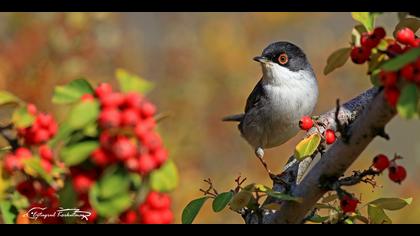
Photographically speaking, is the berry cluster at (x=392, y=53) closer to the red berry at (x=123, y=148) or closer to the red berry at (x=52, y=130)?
the red berry at (x=123, y=148)

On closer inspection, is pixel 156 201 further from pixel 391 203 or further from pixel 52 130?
pixel 391 203

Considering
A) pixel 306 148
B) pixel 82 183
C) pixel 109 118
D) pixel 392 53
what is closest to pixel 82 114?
pixel 109 118

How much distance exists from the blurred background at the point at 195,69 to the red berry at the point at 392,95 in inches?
125

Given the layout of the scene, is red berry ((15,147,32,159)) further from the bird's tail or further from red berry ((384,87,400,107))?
the bird's tail

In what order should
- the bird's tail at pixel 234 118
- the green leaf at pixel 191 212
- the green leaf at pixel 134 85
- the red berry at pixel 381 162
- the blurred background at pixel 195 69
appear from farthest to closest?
the bird's tail at pixel 234 118 < the blurred background at pixel 195 69 < the green leaf at pixel 191 212 < the red berry at pixel 381 162 < the green leaf at pixel 134 85

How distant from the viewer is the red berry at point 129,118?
147 centimetres

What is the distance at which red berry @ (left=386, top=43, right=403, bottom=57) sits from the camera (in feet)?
5.86

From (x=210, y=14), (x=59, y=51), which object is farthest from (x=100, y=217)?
(x=210, y=14)

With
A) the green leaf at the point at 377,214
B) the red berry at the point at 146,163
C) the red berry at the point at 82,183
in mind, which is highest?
the red berry at the point at 82,183

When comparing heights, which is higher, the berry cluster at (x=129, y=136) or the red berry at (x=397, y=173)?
the berry cluster at (x=129, y=136)

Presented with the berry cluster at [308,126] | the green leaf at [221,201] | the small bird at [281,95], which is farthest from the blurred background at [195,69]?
the green leaf at [221,201]

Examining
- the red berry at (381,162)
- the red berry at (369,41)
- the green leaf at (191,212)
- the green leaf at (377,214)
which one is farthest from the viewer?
the green leaf at (377,214)

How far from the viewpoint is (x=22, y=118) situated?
1622 millimetres

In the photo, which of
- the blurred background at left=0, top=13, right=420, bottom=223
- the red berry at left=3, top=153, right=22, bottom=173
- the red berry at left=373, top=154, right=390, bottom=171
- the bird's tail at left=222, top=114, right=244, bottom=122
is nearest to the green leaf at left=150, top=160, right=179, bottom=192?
the red berry at left=3, top=153, right=22, bottom=173
